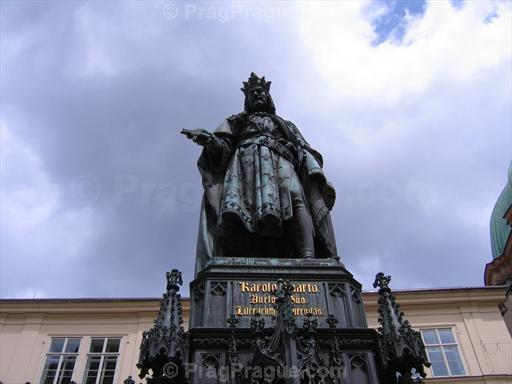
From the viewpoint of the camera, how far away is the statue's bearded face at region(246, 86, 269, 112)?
1002 centimetres

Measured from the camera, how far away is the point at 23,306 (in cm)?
2405

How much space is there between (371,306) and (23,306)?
16.1m

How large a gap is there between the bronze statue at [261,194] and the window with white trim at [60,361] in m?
16.5

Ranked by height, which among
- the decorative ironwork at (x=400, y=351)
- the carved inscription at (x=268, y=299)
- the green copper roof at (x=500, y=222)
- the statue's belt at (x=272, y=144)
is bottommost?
the decorative ironwork at (x=400, y=351)

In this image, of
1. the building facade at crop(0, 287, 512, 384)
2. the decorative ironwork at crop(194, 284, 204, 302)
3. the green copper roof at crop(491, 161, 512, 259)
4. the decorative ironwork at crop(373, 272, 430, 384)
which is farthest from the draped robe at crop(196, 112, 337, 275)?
the green copper roof at crop(491, 161, 512, 259)

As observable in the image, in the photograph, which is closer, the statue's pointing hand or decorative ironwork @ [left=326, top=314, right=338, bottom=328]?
decorative ironwork @ [left=326, top=314, right=338, bottom=328]

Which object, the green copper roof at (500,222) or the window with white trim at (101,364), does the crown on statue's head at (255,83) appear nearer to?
the window with white trim at (101,364)

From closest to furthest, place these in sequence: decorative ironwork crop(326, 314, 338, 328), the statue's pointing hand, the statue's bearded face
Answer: decorative ironwork crop(326, 314, 338, 328) < the statue's pointing hand < the statue's bearded face

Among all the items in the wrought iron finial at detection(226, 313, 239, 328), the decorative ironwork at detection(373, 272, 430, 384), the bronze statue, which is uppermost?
the bronze statue

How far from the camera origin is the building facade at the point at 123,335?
21.6 m

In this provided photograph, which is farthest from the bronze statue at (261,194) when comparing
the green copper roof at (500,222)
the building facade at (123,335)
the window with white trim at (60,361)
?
the green copper roof at (500,222)

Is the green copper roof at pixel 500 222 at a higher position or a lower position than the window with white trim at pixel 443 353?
higher

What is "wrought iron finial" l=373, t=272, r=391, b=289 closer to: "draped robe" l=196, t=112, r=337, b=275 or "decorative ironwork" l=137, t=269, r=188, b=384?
"draped robe" l=196, t=112, r=337, b=275

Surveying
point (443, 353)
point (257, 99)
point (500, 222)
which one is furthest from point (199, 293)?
point (500, 222)
